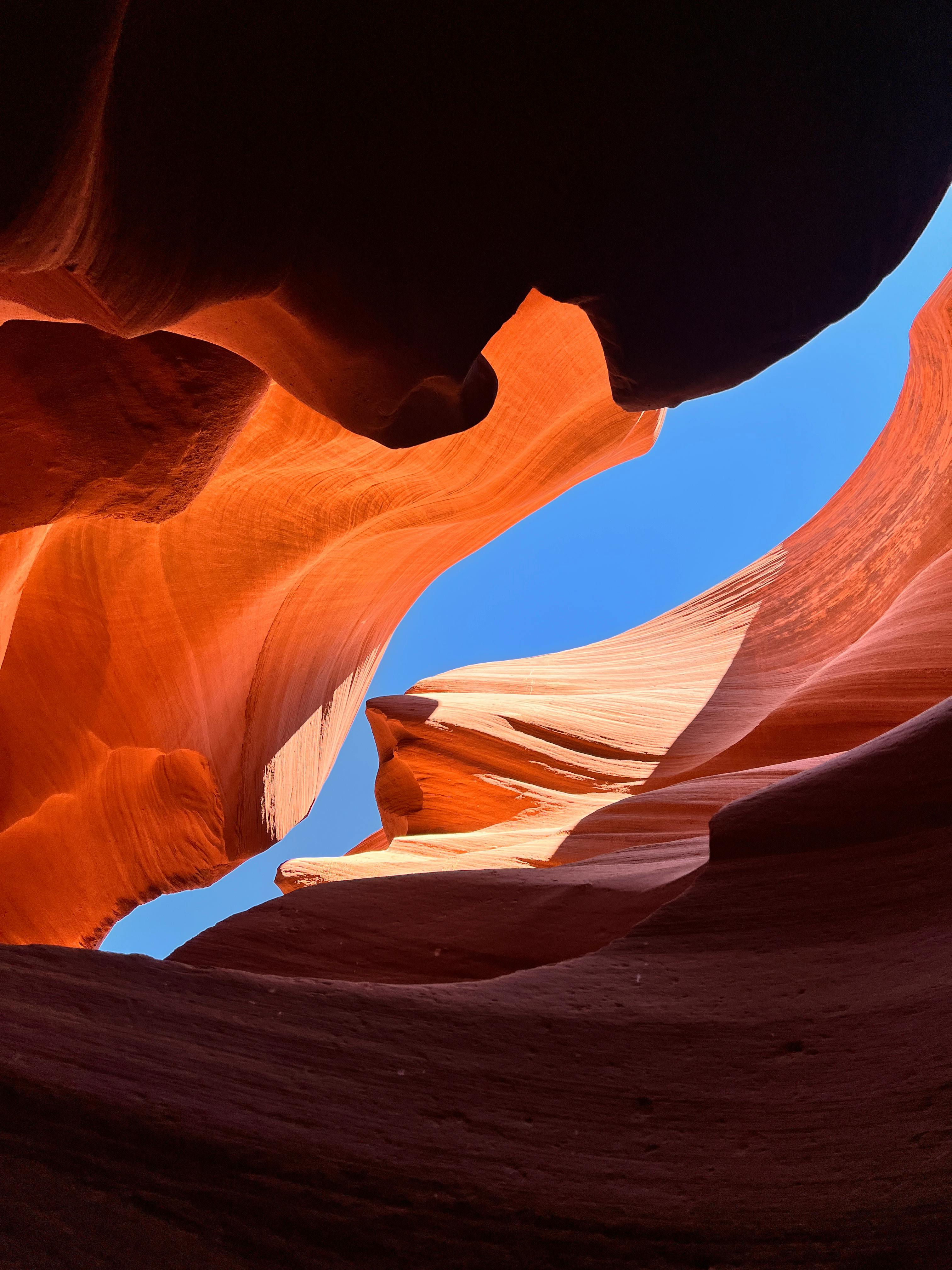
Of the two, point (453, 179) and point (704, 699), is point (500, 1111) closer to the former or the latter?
point (453, 179)

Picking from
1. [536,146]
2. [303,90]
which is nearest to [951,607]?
[536,146]

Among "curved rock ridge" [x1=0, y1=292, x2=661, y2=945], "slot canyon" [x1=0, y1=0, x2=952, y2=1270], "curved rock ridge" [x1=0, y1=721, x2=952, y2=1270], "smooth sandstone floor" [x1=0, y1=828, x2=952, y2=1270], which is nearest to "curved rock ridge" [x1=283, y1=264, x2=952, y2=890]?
"curved rock ridge" [x1=0, y1=292, x2=661, y2=945]

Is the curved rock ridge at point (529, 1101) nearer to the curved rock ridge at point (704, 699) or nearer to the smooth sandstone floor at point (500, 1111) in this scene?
the smooth sandstone floor at point (500, 1111)

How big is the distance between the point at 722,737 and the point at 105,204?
5771 millimetres

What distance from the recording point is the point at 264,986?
6.59 feet

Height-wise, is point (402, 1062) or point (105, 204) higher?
point (105, 204)

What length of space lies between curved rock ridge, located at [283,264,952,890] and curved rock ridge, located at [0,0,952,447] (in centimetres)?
278

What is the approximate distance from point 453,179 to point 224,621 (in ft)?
14.1

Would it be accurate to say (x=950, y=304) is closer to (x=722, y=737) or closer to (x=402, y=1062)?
(x=722, y=737)

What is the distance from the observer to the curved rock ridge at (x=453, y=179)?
1.83 meters

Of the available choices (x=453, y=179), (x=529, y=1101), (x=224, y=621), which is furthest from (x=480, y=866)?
(x=453, y=179)

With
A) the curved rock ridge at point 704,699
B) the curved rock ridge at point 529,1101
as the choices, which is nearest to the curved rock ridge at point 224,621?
the curved rock ridge at point 704,699

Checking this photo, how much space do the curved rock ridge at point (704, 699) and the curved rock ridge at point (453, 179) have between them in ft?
9.13

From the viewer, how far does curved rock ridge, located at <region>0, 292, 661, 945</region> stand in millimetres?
5566
